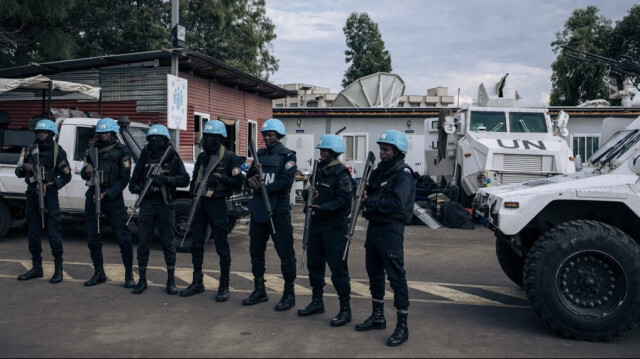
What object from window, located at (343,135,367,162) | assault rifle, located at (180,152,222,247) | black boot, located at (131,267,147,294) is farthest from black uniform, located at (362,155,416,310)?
window, located at (343,135,367,162)

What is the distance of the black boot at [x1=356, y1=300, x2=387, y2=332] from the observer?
16.8 ft

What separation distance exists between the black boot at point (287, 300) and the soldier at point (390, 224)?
96cm

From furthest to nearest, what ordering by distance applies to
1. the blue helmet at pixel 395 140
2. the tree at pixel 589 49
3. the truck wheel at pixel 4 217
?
the tree at pixel 589 49, the truck wheel at pixel 4 217, the blue helmet at pixel 395 140

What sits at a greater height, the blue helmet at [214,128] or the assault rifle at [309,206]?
the blue helmet at [214,128]

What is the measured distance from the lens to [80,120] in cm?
909

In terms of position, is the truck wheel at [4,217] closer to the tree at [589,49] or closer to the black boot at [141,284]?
the black boot at [141,284]

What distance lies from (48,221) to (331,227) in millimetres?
3942

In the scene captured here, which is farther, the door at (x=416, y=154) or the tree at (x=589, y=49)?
the tree at (x=589, y=49)

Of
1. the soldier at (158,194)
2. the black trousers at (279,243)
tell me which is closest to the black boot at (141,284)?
the soldier at (158,194)

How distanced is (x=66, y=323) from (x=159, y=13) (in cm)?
1935

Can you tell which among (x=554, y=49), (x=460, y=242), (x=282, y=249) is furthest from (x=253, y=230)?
(x=554, y=49)

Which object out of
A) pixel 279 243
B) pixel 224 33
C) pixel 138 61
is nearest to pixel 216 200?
pixel 279 243

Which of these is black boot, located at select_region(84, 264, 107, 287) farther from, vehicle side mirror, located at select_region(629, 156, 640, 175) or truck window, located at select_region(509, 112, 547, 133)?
truck window, located at select_region(509, 112, 547, 133)

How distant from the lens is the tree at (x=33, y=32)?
14.1 meters
